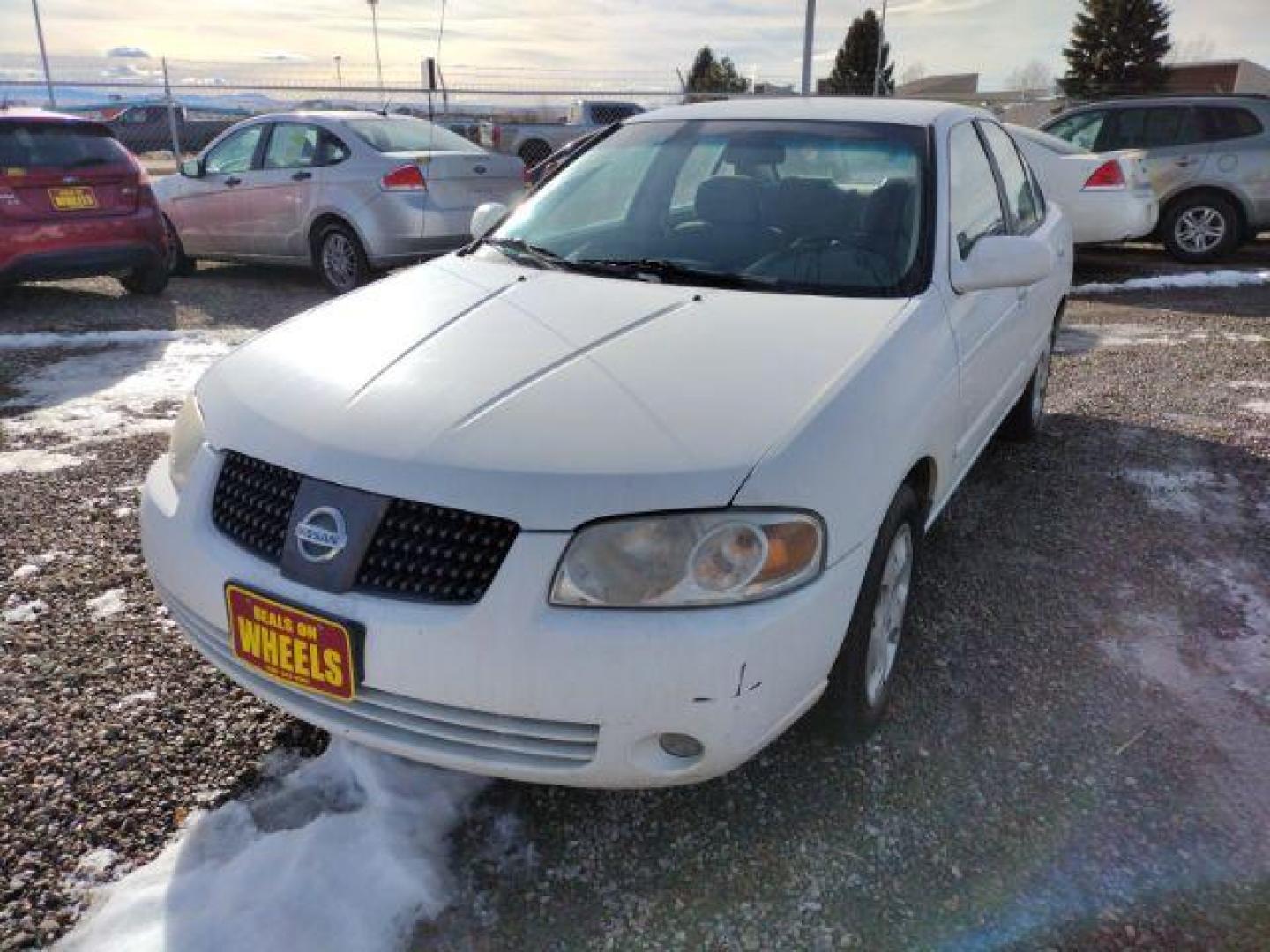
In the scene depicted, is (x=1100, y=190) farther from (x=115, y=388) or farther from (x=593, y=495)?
(x=593, y=495)

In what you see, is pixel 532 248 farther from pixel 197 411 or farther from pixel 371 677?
pixel 371 677

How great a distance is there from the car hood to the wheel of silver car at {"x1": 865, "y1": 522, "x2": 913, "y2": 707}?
1.76ft

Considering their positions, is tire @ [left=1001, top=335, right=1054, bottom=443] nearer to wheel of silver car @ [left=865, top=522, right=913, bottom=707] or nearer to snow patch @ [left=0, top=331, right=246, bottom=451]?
wheel of silver car @ [left=865, top=522, right=913, bottom=707]

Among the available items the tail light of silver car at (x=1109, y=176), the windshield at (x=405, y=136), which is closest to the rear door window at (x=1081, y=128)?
the tail light of silver car at (x=1109, y=176)

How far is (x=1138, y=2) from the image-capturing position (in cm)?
3588

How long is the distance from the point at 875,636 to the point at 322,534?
52.0 inches

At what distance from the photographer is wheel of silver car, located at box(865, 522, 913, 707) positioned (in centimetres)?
233

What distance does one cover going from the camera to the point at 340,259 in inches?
320

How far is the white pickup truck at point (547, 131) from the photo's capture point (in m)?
20.3

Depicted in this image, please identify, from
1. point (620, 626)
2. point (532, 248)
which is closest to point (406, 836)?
point (620, 626)

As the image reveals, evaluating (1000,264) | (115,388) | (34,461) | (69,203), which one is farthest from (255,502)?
(69,203)

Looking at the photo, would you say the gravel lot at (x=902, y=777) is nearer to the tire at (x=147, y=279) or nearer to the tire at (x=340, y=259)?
the tire at (x=340, y=259)

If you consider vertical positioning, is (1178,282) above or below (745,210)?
below

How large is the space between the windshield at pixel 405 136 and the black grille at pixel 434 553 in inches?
266
